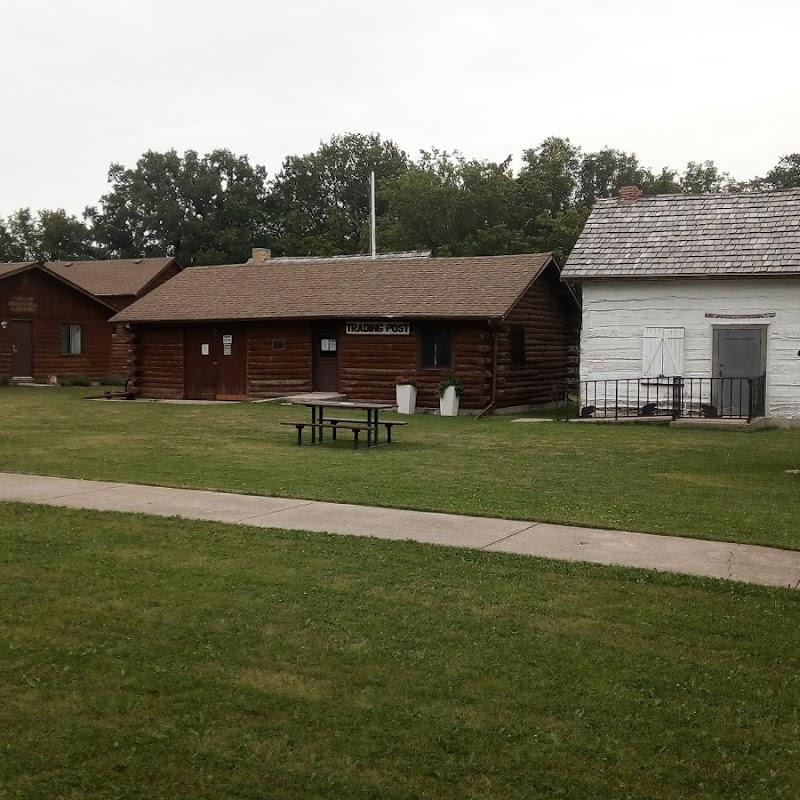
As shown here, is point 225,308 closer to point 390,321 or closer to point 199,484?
point 390,321

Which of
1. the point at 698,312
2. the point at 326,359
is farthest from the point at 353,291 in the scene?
the point at 698,312

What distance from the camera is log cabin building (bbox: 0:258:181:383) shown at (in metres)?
37.5

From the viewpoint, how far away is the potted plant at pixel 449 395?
81.3ft

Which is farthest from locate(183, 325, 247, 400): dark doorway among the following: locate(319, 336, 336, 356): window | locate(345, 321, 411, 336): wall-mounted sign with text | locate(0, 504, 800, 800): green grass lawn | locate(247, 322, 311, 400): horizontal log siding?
locate(0, 504, 800, 800): green grass lawn

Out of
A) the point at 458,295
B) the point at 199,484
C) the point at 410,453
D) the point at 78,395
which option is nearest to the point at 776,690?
the point at 199,484

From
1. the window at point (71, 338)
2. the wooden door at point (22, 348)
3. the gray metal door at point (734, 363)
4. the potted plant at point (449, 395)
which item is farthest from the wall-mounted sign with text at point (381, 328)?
the window at point (71, 338)

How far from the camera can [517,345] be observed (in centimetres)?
2730

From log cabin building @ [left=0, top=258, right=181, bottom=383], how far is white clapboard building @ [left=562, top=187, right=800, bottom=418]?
18854 millimetres

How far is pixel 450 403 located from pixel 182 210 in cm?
5142

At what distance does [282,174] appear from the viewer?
81.0m

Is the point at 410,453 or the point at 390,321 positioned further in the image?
the point at 390,321

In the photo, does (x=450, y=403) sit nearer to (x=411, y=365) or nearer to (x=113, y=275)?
(x=411, y=365)

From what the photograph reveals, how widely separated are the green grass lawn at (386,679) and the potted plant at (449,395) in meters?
17.1

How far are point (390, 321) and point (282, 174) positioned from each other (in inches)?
2273
